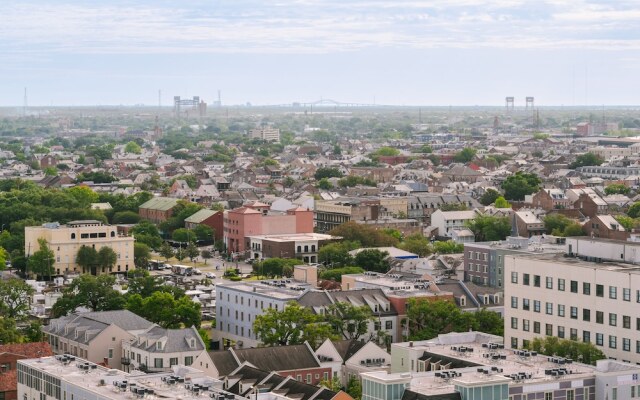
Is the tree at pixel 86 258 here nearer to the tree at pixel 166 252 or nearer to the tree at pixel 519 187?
the tree at pixel 166 252

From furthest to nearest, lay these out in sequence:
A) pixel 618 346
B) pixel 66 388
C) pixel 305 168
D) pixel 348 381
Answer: pixel 305 168, pixel 348 381, pixel 618 346, pixel 66 388

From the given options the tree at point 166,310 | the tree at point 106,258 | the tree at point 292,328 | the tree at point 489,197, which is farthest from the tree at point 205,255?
the tree at point 292,328

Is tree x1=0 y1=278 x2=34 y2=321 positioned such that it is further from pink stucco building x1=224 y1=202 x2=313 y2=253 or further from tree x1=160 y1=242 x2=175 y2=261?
pink stucco building x1=224 y1=202 x2=313 y2=253

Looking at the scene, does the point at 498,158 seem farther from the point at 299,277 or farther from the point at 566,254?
the point at 566,254

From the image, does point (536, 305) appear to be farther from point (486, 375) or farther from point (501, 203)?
point (501, 203)

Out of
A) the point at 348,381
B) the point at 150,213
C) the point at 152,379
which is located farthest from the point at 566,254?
the point at 150,213

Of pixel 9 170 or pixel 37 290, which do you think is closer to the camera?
pixel 37 290

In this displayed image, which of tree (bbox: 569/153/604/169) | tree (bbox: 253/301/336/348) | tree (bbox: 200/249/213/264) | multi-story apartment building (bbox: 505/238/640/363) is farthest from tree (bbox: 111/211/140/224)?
tree (bbox: 569/153/604/169)

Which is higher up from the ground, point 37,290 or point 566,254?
point 566,254
